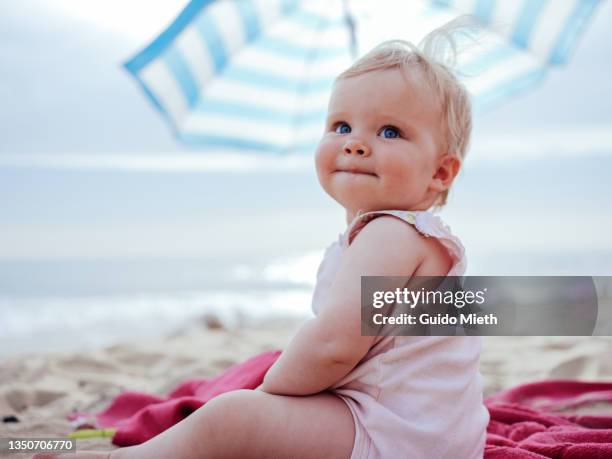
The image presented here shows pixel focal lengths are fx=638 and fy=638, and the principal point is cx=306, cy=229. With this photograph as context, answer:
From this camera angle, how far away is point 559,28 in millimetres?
3180

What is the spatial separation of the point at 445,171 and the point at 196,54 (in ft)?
7.57

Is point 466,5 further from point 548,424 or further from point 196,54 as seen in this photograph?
point 548,424

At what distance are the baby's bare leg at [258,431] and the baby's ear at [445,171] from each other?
545mm

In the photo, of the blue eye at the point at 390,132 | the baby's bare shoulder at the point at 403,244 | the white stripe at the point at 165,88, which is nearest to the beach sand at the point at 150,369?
the baby's bare shoulder at the point at 403,244

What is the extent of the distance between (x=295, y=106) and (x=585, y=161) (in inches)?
507

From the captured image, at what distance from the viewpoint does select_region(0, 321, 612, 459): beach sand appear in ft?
7.59

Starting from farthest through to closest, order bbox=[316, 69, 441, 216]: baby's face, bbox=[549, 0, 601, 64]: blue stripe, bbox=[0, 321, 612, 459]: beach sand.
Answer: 1. bbox=[549, 0, 601, 64]: blue stripe
2. bbox=[0, 321, 612, 459]: beach sand
3. bbox=[316, 69, 441, 216]: baby's face

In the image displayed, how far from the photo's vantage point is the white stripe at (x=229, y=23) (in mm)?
3301

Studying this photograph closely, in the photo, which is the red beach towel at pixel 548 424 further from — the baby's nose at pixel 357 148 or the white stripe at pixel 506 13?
the white stripe at pixel 506 13

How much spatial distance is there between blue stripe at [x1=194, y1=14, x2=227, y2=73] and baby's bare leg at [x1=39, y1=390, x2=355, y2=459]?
2.54m

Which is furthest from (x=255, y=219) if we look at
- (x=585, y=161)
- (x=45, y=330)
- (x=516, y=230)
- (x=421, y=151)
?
(x=421, y=151)

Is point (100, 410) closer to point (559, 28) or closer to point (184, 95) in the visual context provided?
point (184, 95)

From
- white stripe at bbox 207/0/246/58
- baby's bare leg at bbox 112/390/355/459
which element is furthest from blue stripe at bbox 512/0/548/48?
baby's bare leg at bbox 112/390/355/459

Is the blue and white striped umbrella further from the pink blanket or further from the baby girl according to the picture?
the baby girl
